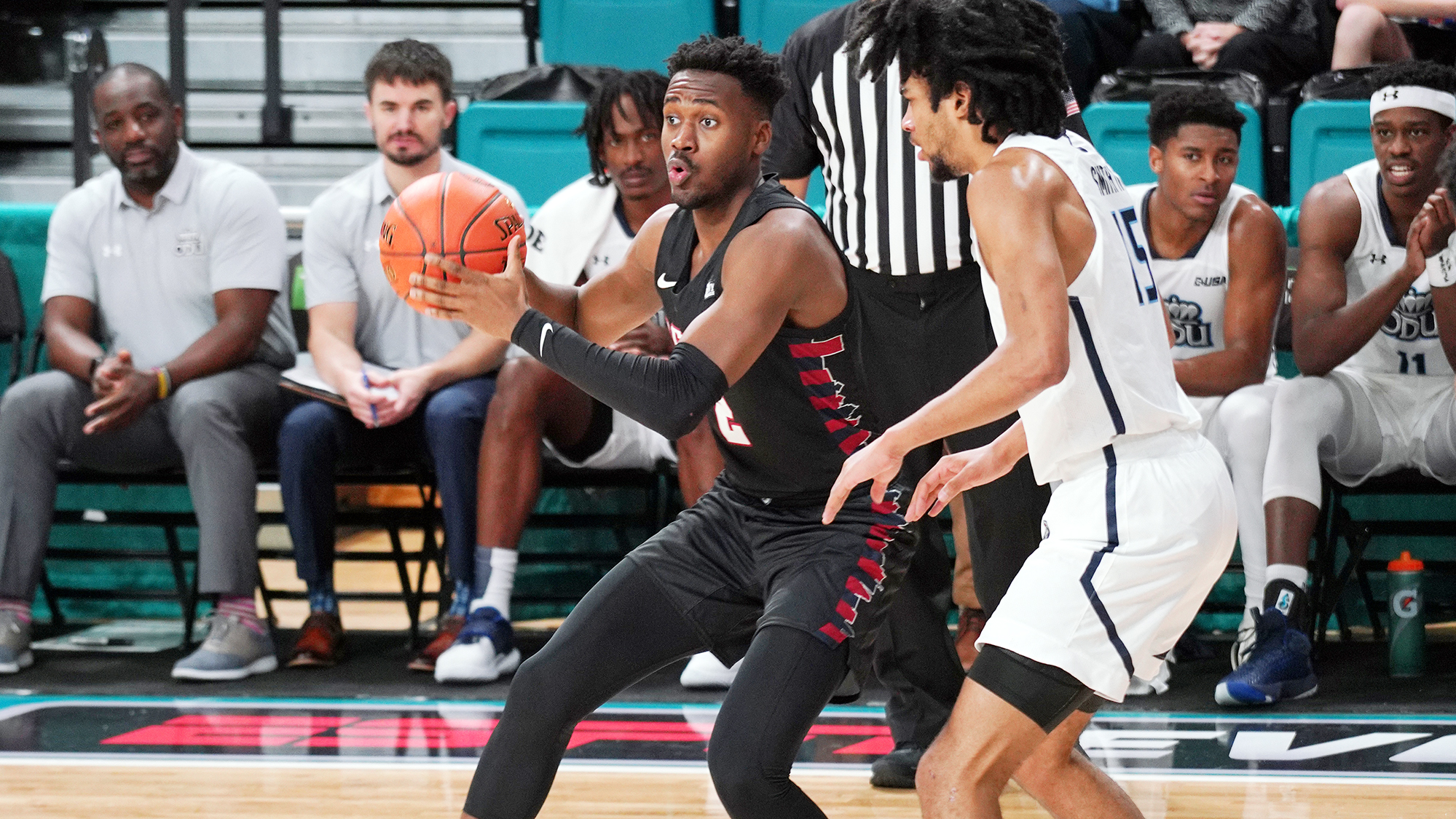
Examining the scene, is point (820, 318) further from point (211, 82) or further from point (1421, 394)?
point (211, 82)

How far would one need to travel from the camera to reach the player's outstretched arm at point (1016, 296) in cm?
230

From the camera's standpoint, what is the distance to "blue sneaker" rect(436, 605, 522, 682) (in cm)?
447

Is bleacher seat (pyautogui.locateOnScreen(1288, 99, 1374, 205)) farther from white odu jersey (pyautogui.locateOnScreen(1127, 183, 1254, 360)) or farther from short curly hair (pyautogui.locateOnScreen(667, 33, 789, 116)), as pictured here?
short curly hair (pyautogui.locateOnScreen(667, 33, 789, 116))

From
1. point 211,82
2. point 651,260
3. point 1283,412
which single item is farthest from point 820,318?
point 211,82

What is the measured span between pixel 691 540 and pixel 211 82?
5675mm

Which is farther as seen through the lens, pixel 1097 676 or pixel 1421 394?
pixel 1421 394

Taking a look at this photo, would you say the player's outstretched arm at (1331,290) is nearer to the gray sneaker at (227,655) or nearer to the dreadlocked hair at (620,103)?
the dreadlocked hair at (620,103)

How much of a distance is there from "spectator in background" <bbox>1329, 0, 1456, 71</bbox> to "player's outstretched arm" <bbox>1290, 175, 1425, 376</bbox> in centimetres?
123

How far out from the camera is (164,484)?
5.54 m

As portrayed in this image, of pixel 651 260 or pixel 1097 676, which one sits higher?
pixel 651 260

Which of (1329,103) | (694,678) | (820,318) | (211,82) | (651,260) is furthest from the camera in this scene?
(211,82)

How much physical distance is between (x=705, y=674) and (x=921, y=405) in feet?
4.21

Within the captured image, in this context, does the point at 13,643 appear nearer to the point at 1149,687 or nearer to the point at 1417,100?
the point at 1149,687

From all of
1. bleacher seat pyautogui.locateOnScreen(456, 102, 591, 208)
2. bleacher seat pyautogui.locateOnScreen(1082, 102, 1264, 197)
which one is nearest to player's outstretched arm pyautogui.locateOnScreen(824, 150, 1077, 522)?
bleacher seat pyautogui.locateOnScreen(1082, 102, 1264, 197)
